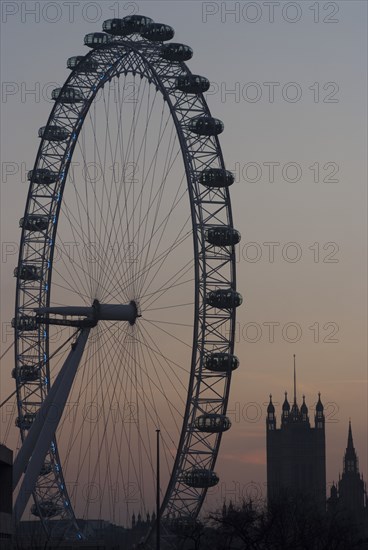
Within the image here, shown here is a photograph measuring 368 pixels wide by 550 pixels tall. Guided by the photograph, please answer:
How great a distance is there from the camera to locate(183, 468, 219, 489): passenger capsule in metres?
62.4

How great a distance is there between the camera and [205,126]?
2498 inches

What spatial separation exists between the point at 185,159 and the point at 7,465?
17746 millimetres

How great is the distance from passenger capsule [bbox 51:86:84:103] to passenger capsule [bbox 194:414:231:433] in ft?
52.6

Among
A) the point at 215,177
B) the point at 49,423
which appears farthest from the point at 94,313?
the point at 215,177

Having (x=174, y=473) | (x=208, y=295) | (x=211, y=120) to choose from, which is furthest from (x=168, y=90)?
(x=174, y=473)

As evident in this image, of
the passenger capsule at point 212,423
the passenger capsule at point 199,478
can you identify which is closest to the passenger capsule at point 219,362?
the passenger capsule at point 212,423

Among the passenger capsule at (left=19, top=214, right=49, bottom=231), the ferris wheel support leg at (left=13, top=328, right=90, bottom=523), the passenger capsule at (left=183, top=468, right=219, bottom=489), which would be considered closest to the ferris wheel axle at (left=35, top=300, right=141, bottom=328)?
the ferris wheel support leg at (left=13, top=328, right=90, bottom=523)

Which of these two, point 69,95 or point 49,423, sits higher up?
point 69,95

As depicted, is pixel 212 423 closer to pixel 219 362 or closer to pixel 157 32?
pixel 219 362

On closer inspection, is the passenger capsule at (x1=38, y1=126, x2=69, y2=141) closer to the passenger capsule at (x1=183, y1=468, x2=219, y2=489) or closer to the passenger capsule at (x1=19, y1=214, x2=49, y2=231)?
the passenger capsule at (x1=19, y1=214, x2=49, y2=231)

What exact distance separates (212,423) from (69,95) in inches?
666

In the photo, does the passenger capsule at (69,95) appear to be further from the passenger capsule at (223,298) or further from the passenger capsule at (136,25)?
the passenger capsule at (223,298)

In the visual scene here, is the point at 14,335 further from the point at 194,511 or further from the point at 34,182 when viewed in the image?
the point at 194,511

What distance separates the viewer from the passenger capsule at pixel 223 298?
61812mm
